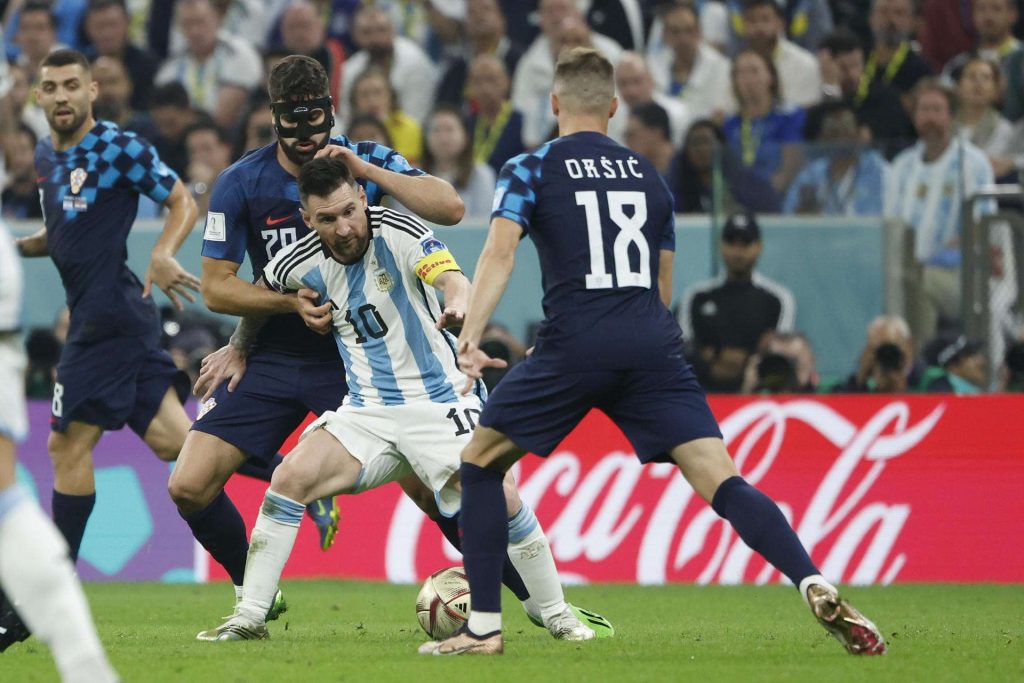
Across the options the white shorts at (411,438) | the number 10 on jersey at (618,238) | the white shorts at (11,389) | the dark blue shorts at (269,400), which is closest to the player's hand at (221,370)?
the dark blue shorts at (269,400)

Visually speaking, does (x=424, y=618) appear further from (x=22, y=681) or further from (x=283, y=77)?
(x=283, y=77)

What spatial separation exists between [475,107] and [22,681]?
9.87 meters

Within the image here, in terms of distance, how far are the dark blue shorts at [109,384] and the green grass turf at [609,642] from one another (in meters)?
1.04

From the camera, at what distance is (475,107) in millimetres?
15250

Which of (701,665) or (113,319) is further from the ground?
(113,319)

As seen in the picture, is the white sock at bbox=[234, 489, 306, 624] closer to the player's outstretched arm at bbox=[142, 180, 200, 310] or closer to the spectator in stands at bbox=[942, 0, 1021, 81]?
the player's outstretched arm at bbox=[142, 180, 200, 310]

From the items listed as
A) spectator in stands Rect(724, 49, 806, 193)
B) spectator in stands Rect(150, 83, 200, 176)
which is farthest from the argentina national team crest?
spectator in stands Rect(150, 83, 200, 176)

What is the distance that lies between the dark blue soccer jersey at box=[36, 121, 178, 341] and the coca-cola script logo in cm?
362

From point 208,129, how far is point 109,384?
6.54m

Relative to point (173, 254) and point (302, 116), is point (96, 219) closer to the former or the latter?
point (173, 254)

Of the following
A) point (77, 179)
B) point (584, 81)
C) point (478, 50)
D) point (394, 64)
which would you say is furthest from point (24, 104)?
point (584, 81)

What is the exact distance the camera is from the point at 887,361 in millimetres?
11898

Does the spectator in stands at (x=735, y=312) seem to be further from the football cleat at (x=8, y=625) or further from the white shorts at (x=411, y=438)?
the football cleat at (x=8, y=625)

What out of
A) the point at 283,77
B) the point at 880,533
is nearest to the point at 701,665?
the point at 283,77
